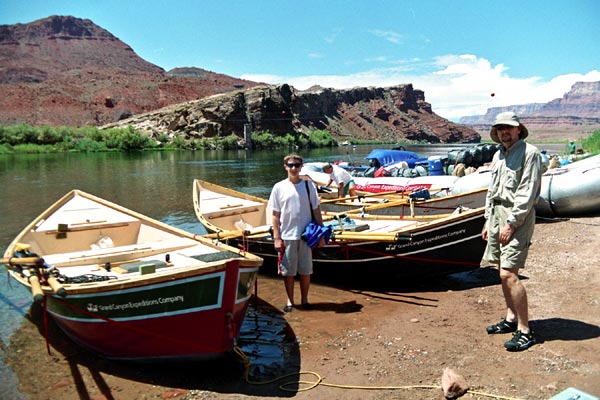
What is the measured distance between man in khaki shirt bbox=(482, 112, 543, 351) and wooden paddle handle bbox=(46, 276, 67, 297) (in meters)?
5.00

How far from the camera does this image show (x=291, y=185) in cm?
745

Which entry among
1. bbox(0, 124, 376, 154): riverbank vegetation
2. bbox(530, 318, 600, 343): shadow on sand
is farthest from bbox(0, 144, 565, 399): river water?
bbox(0, 124, 376, 154): riverbank vegetation

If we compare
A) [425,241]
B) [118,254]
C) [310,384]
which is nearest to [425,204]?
[425,241]

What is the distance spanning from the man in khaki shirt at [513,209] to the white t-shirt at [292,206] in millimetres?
2753

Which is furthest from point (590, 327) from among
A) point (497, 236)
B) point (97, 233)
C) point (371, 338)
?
point (97, 233)

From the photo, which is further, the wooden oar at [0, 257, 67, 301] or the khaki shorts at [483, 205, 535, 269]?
the wooden oar at [0, 257, 67, 301]

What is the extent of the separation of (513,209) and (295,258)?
353 centimetres

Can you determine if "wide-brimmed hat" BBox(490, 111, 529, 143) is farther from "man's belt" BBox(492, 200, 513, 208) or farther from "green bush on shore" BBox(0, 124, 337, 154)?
"green bush on shore" BBox(0, 124, 337, 154)

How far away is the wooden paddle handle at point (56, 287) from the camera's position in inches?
223

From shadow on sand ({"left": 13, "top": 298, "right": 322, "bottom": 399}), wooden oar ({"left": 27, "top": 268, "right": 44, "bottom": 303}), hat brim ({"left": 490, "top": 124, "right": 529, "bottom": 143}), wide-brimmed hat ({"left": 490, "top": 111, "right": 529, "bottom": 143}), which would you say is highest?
wide-brimmed hat ({"left": 490, "top": 111, "right": 529, "bottom": 143})

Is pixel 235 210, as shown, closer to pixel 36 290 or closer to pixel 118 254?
pixel 118 254

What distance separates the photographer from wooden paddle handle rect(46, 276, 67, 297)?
5672 mm

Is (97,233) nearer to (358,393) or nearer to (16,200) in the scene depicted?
(358,393)

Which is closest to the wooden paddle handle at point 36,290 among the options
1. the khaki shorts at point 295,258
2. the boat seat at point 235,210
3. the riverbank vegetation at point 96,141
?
the khaki shorts at point 295,258
